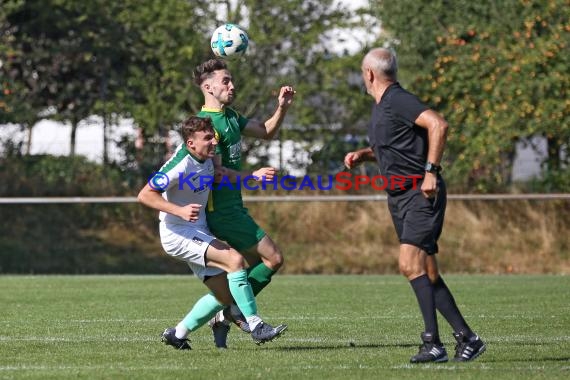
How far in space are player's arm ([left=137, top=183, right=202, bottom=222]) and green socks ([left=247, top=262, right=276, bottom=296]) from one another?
1.05 m

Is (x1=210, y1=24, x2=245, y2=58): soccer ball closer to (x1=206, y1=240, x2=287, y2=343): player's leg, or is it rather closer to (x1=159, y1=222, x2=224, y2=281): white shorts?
(x1=159, y1=222, x2=224, y2=281): white shorts

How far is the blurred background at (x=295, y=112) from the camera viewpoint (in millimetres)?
23391

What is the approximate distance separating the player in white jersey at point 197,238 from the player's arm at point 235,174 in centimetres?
7

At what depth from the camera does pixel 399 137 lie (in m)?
7.97

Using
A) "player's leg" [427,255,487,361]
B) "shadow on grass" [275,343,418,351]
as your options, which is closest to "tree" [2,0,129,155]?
"shadow on grass" [275,343,418,351]

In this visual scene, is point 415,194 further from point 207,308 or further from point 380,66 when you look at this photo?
point 207,308

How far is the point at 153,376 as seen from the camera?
7125 mm

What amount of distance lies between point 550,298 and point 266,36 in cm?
1283

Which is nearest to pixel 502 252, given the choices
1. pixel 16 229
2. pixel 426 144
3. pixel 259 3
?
pixel 259 3

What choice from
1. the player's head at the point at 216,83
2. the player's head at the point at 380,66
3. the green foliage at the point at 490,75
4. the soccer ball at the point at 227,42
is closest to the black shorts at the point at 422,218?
the player's head at the point at 380,66

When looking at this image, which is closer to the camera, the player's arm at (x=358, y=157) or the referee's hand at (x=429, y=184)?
the referee's hand at (x=429, y=184)

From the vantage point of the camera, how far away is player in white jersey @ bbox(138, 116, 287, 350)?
874cm

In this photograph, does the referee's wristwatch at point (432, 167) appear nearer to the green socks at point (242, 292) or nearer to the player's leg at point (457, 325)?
the player's leg at point (457, 325)

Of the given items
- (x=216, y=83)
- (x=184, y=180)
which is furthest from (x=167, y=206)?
(x=216, y=83)
